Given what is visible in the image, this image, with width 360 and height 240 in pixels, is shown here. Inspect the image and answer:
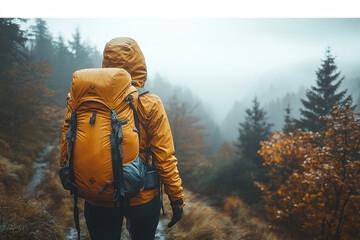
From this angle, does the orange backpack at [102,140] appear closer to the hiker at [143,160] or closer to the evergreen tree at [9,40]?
the hiker at [143,160]

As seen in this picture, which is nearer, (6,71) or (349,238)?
(349,238)

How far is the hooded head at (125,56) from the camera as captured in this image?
1.52 metres

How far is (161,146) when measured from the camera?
1.54 metres

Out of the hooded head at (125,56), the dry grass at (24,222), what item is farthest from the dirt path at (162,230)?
the hooded head at (125,56)

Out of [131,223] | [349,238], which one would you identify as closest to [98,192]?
[131,223]

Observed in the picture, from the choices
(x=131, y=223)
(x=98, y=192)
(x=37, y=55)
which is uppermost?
(x=37, y=55)

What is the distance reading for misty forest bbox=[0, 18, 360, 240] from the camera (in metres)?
3.48

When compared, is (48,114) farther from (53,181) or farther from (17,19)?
(53,181)

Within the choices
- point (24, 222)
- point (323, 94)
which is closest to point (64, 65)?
point (24, 222)

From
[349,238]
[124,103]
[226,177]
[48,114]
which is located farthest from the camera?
[226,177]

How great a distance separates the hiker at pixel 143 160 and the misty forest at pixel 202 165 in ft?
5.01

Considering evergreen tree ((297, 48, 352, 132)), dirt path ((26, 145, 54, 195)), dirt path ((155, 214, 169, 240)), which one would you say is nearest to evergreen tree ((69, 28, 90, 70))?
dirt path ((26, 145, 54, 195))

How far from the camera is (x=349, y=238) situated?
16.0ft

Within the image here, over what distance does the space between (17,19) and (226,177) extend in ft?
46.6
